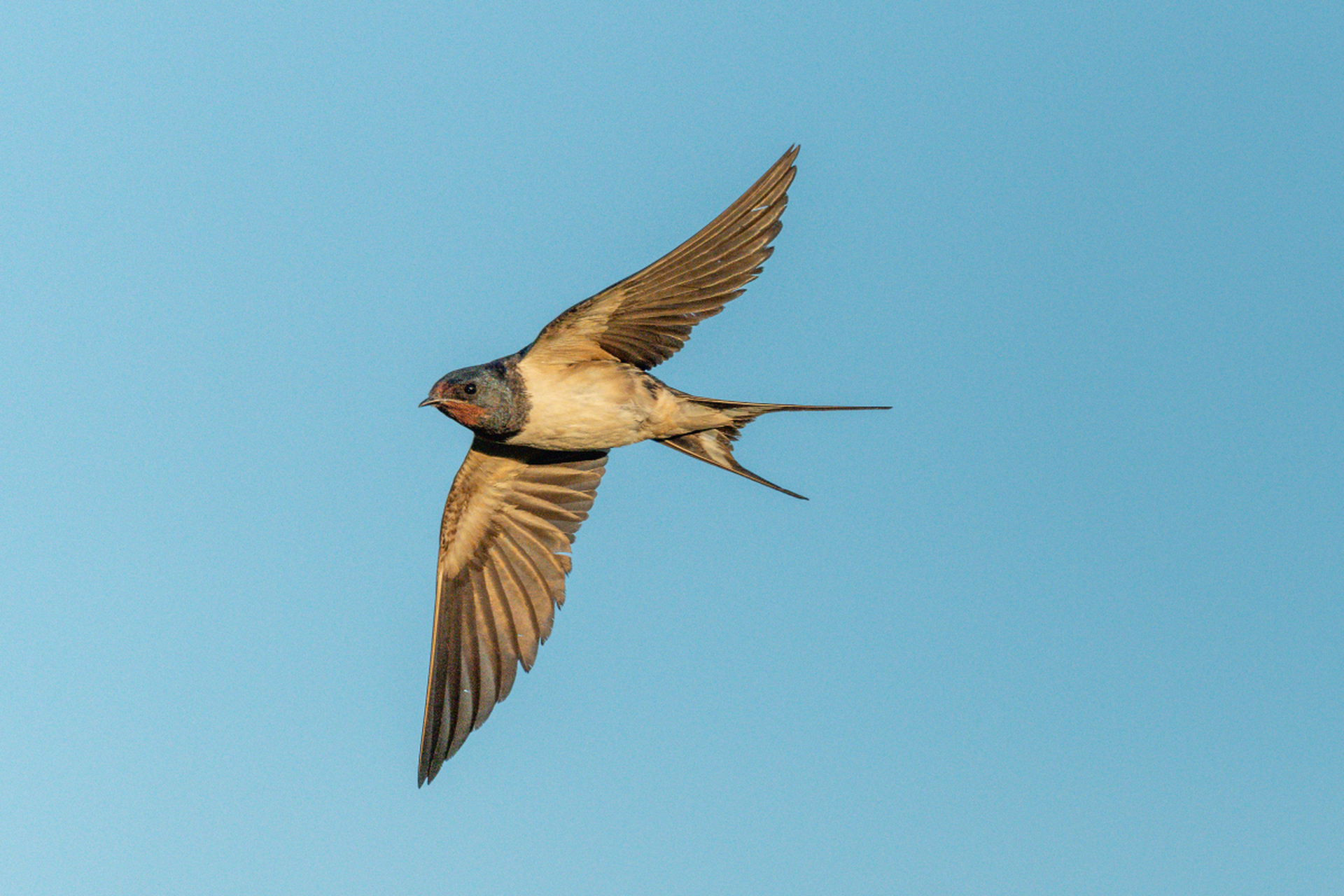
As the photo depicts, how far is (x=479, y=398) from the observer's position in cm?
682

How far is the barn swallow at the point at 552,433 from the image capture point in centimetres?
666

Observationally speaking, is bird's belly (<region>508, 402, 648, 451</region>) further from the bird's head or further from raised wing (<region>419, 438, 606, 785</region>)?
raised wing (<region>419, 438, 606, 785</region>)

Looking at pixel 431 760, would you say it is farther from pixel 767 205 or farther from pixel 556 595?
pixel 767 205

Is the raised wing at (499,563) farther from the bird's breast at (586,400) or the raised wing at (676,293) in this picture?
the raised wing at (676,293)

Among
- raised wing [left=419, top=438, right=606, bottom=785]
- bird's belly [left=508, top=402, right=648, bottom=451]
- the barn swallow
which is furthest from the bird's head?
raised wing [left=419, top=438, right=606, bottom=785]

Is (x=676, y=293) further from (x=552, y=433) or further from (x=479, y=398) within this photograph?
(x=479, y=398)

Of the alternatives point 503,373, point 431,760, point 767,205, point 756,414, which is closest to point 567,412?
point 503,373

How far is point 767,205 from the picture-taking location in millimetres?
6488

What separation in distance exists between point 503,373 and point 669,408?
2.87ft

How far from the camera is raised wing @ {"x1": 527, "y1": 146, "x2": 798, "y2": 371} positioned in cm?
650

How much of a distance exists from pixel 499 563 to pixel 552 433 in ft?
4.25

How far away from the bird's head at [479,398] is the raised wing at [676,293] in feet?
0.81

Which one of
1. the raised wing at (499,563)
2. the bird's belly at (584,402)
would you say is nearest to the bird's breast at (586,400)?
the bird's belly at (584,402)

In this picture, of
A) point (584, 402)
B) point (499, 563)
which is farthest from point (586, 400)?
point (499, 563)
